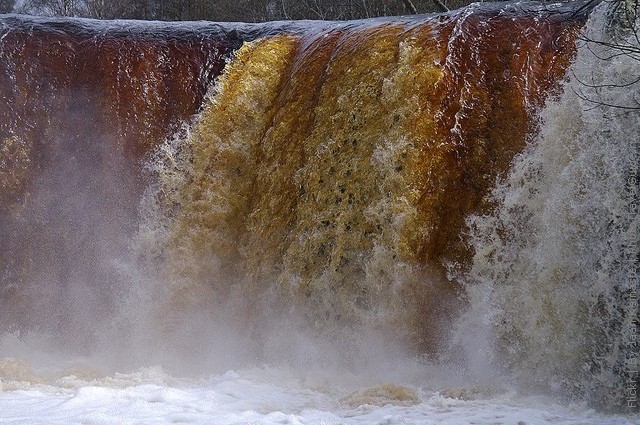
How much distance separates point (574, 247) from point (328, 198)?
1.76 meters

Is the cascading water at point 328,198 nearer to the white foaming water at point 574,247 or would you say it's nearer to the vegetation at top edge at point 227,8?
the white foaming water at point 574,247

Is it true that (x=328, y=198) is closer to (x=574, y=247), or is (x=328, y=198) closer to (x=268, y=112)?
(x=268, y=112)

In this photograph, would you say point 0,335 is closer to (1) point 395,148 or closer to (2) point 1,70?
(2) point 1,70

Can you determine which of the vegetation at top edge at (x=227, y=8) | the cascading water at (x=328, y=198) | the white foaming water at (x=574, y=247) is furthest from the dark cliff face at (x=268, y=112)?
the vegetation at top edge at (x=227, y=8)

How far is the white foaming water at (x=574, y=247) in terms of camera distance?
4.76 m

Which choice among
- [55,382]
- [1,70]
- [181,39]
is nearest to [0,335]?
[55,382]

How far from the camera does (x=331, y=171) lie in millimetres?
6023

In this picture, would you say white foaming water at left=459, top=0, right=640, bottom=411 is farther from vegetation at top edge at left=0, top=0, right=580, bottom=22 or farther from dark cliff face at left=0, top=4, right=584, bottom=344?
vegetation at top edge at left=0, top=0, right=580, bottom=22

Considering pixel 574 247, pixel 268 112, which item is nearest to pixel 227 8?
pixel 268 112

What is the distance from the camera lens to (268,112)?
6.89 m

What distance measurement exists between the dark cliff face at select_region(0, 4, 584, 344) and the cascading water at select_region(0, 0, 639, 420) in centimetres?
2

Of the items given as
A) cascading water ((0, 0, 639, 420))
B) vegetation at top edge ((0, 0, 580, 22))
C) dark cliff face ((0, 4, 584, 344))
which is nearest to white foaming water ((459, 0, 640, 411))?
cascading water ((0, 0, 639, 420))

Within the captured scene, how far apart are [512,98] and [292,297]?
2041 mm

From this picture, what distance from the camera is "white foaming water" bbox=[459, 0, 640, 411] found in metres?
4.76
